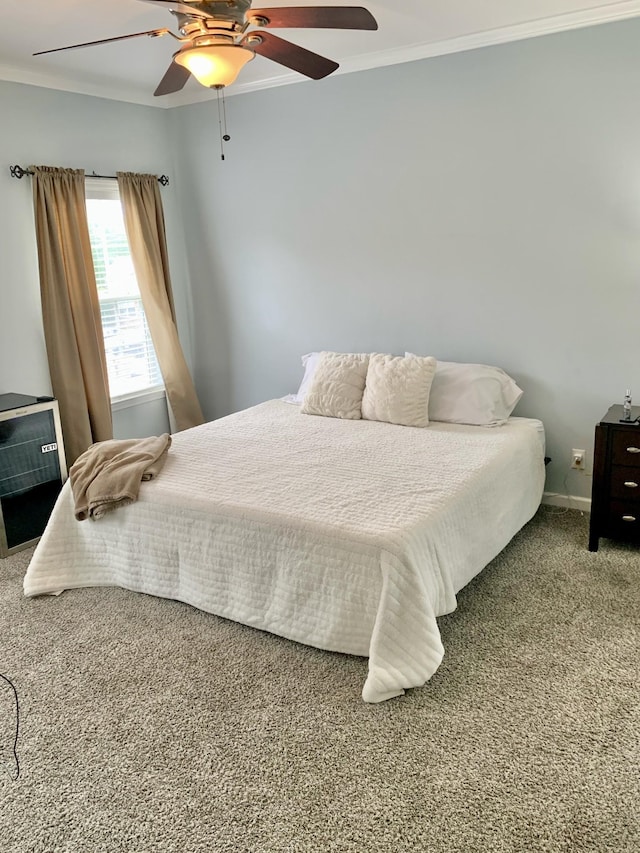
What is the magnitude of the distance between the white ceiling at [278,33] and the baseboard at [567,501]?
7.92 ft

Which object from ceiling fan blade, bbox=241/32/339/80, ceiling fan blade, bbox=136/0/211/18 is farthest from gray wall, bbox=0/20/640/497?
ceiling fan blade, bbox=136/0/211/18

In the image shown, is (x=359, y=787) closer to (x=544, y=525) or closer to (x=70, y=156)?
(x=544, y=525)

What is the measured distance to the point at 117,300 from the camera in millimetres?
4617

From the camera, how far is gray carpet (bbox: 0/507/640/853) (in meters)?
1.81

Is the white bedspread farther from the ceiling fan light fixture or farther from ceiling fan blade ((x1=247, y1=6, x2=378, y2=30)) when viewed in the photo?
ceiling fan blade ((x1=247, y1=6, x2=378, y2=30))

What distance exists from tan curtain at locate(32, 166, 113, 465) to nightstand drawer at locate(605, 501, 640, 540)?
9.86ft

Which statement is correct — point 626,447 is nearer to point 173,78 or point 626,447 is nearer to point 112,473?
point 112,473

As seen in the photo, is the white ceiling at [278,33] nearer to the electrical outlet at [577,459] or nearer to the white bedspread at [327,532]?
the white bedspread at [327,532]

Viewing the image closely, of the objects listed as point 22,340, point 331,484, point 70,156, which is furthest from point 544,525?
point 70,156

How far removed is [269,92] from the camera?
4352mm

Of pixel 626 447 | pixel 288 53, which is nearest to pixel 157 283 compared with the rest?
pixel 288 53

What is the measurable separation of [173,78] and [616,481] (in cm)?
263

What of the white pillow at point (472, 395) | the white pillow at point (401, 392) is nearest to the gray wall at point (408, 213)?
the white pillow at point (472, 395)

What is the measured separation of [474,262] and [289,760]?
284 cm
